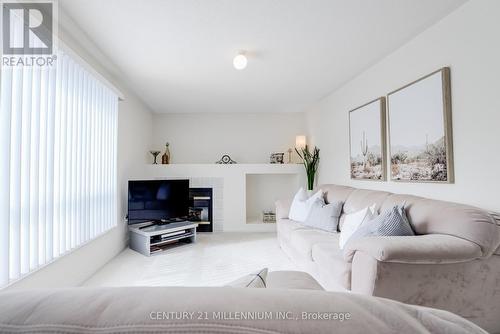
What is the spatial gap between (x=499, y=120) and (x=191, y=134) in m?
4.73

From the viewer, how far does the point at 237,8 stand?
185 cm

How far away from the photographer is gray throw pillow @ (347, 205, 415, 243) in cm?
182

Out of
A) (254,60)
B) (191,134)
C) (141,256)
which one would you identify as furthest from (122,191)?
(254,60)

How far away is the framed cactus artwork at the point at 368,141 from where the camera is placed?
2.75m

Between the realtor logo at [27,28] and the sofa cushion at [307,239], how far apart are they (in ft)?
9.36

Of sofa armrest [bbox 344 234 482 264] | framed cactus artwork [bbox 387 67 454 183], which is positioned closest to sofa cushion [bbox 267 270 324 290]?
sofa armrest [bbox 344 234 482 264]

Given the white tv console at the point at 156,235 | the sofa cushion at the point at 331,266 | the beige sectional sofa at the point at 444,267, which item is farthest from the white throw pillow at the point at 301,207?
the white tv console at the point at 156,235

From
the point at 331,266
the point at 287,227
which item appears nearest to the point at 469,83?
the point at 331,266

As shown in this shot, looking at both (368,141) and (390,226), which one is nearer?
(390,226)

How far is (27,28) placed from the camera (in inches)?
65.6

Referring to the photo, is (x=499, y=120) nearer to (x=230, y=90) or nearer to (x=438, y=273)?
(x=438, y=273)

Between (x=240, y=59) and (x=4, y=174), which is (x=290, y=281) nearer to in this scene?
(x=4, y=174)

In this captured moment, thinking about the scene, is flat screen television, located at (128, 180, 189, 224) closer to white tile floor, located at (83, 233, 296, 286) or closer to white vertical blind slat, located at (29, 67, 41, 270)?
white tile floor, located at (83, 233, 296, 286)

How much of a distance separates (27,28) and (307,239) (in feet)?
9.71
